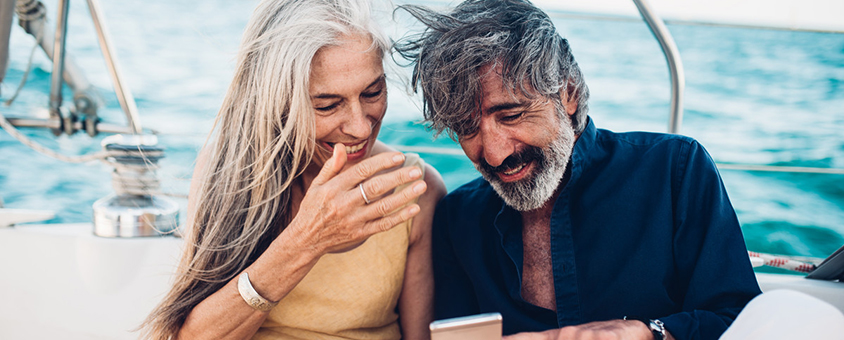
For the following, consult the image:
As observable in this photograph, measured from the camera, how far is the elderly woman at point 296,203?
4.18 ft

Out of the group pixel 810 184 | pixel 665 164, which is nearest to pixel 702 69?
pixel 810 184

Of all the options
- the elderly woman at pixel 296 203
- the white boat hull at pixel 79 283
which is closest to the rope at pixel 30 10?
the white boat hull at pixel 79 283

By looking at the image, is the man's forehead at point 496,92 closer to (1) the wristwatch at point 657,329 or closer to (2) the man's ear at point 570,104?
(2) the man's ear at point 570,104

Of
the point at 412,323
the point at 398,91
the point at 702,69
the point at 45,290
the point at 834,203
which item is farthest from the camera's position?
the point at 702,69

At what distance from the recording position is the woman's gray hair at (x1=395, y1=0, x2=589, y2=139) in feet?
4.54

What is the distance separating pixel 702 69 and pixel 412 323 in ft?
34.9

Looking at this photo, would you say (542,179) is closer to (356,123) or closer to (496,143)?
(496,143)

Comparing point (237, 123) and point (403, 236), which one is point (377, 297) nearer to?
point (403, 236)

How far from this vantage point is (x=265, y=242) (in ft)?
5.20

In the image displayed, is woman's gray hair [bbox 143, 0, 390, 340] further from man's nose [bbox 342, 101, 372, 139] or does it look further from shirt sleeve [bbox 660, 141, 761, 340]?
shirt sleeve [bbox 660, 141, 761, 340]

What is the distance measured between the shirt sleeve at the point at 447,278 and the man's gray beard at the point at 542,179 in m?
0.26

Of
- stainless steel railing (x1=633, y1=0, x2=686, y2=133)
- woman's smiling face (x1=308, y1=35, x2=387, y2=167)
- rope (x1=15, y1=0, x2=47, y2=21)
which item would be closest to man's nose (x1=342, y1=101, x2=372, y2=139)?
woman's smiling face (x1=308, y1=35, x2=387, y2=167)

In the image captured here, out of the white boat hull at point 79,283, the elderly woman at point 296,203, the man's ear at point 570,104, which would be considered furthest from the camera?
the white boat hull at point 79,283

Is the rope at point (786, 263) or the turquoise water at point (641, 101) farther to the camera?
the turquoise water at point (641, 101)
